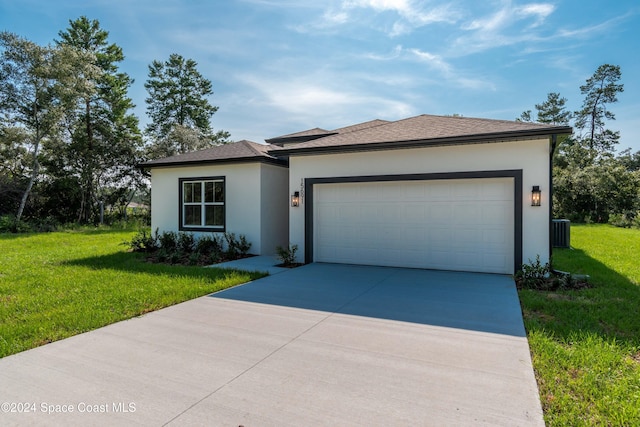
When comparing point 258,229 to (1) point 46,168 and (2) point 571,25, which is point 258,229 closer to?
(2) point 571,25

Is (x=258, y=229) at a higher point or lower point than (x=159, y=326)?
higher

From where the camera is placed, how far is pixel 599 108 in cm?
3500

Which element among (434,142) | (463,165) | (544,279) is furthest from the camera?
(463,165)

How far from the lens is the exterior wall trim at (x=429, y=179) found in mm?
7289

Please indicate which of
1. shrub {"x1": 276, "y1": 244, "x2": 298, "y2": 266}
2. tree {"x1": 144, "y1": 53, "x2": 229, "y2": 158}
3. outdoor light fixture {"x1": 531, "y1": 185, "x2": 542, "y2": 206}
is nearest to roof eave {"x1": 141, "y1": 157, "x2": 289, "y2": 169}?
shrub {"x1": 276, "y1": 244, "x2": 298, "y2": 266}

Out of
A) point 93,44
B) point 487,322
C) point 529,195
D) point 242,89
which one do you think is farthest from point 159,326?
point 93,44

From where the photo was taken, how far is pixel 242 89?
15805 millimetres

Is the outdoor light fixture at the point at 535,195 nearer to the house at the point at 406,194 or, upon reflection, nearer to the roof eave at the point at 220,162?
the house at the point at 406,194

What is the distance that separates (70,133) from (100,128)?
159 centimetres

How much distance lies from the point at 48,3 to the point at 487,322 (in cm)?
1305

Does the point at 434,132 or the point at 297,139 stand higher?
the point at 297,139

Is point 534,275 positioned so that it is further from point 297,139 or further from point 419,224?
point 297,139

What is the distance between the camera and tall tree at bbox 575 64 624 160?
33688mm

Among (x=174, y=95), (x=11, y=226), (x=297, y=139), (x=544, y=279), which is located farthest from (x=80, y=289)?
(x=174, y=95)
